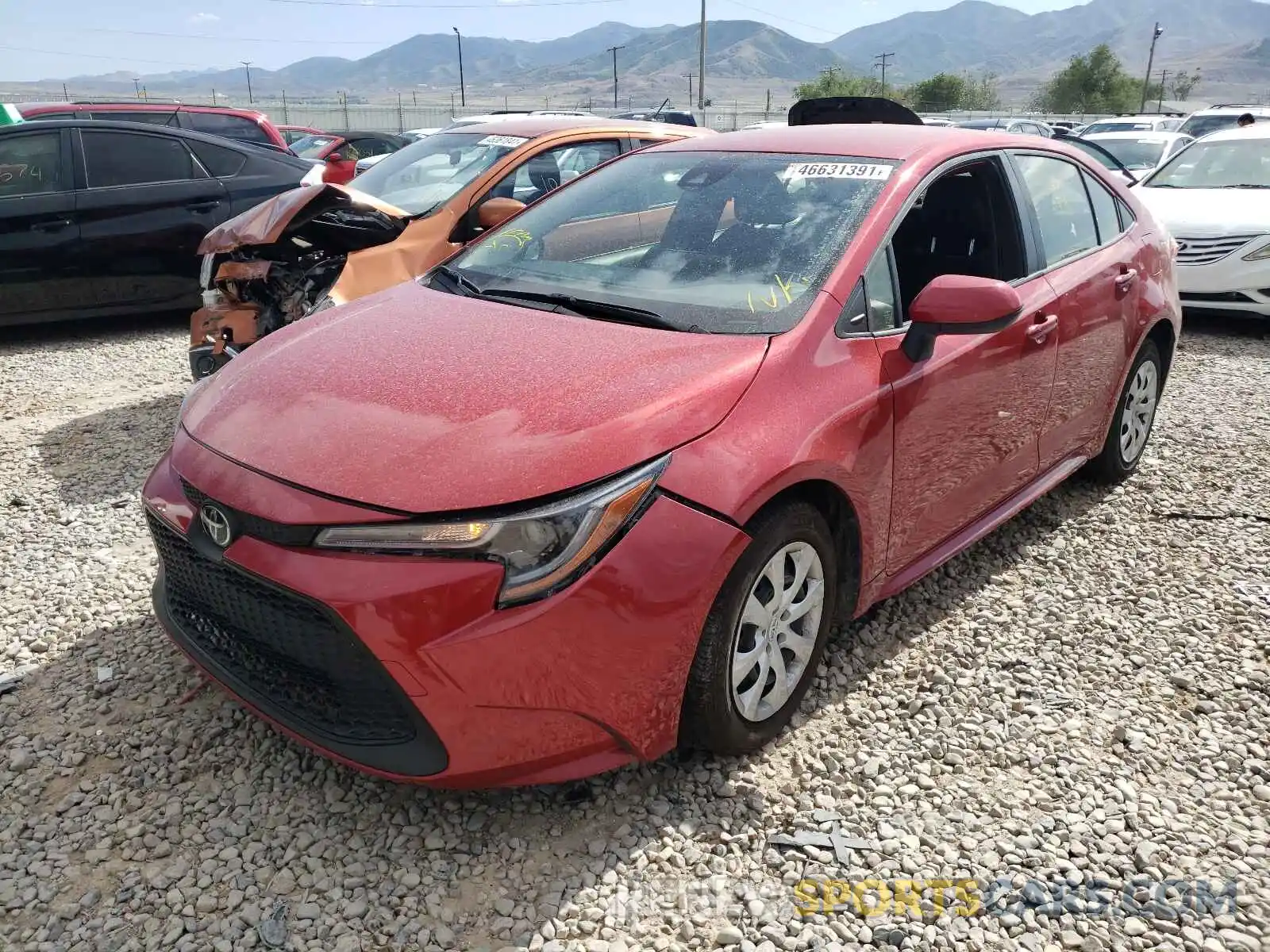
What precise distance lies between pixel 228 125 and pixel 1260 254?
35.8ft

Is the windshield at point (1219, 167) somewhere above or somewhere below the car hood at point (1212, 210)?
above

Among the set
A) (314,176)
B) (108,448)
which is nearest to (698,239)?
(108,448)

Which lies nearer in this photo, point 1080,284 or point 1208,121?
point 1080,284

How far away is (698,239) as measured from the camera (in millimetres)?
3127

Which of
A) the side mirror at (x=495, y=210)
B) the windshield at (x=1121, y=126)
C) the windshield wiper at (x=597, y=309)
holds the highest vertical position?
the windshield at (x=1121, y=126)

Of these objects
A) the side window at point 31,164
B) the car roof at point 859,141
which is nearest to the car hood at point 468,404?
the car roof at point 859,141

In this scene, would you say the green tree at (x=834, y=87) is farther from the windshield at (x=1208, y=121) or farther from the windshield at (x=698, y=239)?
the windshield at (x=698, y=239)

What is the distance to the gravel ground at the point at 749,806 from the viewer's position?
2219 mm

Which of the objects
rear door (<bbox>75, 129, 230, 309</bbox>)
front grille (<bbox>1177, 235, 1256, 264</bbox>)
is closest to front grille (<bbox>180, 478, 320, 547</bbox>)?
rear door (<bbox>75, 129, 230, 309</bbox>)

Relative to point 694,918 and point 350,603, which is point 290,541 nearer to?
point 350,603

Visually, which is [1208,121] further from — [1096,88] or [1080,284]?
[1096,88]

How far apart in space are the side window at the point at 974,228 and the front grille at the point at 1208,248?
467 cm

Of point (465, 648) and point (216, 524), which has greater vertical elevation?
point (216, 524)

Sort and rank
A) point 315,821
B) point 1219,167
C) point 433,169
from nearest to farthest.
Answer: point 315,821, point 433,169, point 1219,167
